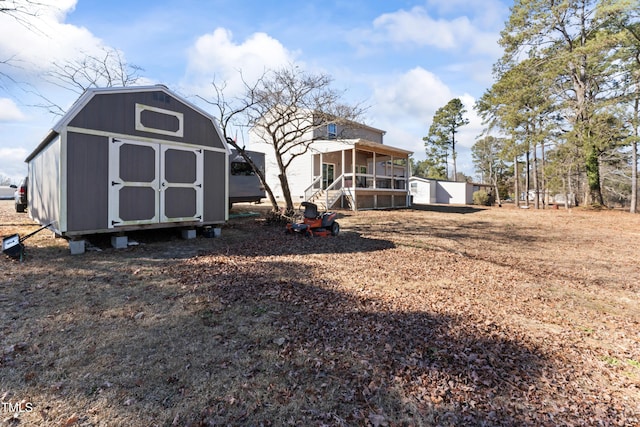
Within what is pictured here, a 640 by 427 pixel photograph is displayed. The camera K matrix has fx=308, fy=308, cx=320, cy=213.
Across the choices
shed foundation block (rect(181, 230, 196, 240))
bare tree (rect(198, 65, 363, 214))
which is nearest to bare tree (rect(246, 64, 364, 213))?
bare tree (rect(198, 65, 363, 214))

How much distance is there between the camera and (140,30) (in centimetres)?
895

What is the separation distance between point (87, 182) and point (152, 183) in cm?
121

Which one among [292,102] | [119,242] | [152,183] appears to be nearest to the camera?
[119,242]

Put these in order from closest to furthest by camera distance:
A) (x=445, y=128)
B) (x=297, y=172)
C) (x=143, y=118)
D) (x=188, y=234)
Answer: (x=143, y=118), (x=188, y=234), (x=297, y=172), (x=445, y=128)

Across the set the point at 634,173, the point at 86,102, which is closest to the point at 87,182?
the point at 86,102

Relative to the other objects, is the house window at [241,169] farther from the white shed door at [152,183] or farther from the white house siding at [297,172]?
the white house siding at [297,172]

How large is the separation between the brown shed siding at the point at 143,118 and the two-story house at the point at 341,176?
28.4 feet

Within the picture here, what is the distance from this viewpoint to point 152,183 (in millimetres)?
7039

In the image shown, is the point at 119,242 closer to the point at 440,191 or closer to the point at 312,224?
the point at 312,224

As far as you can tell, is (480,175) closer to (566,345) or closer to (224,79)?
(224,79)

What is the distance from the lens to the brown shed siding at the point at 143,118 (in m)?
6.18

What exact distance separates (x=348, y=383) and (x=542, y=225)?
14.5m

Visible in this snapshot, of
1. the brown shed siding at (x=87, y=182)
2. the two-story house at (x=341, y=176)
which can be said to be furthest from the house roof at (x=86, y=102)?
the two-story house at (x=341, y=176)

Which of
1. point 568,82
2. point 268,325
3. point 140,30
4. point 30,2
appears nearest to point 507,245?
point 268,325
